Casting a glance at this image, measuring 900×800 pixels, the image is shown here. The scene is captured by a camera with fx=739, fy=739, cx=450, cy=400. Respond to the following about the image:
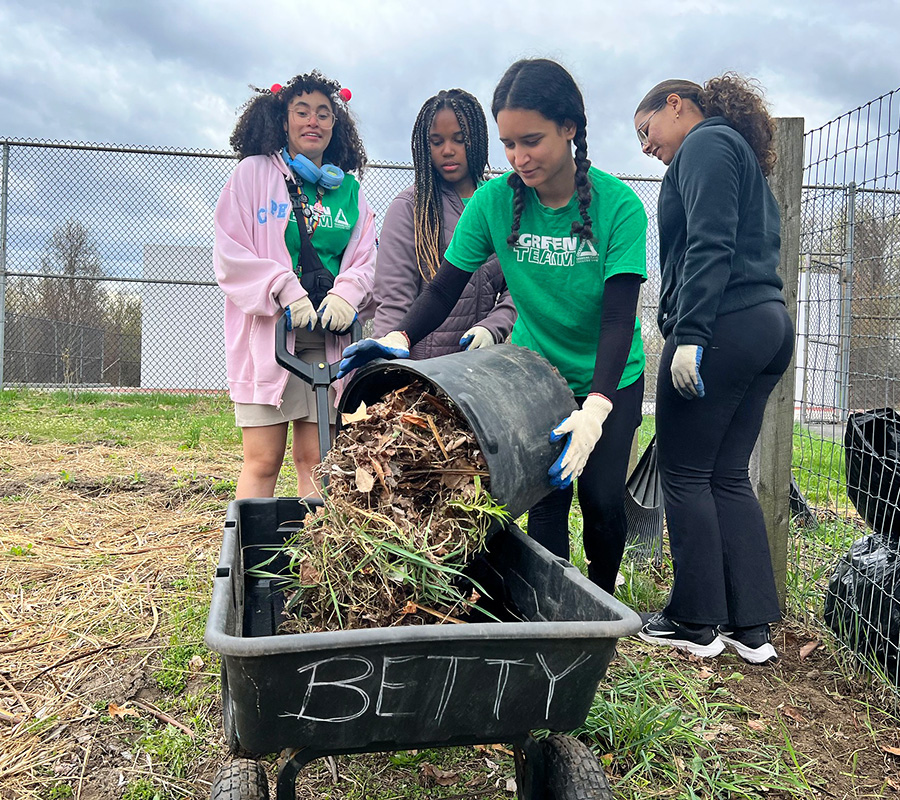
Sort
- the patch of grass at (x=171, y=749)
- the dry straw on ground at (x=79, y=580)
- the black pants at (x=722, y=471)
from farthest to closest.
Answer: the black pants at (x=722, y=471) < the dry straw on ground at (x=79, y=580) < the patch of grass at (x=171, y=749)

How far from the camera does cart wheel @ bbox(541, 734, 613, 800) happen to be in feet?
4.50

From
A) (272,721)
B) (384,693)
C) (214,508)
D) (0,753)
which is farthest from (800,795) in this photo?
(214,508)

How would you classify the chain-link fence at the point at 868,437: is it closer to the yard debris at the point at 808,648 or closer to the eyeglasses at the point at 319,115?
the yard debris at the point at 808,648

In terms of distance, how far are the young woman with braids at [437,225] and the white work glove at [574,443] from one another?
91 cm

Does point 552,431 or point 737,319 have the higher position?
point 737,319

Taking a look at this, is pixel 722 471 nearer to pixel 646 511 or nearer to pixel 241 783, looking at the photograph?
pixel 646 511

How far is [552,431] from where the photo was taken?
1.83 meters

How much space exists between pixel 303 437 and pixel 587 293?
4.37 feet

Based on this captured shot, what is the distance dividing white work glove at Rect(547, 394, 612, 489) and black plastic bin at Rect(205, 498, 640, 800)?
414 mm

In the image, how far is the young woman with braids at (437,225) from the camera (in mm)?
2703

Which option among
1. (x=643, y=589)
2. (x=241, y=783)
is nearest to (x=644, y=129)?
(x=643, y=589)

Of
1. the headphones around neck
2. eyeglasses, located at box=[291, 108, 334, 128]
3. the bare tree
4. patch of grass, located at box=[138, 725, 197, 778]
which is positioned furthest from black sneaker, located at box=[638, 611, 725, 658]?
the bare tree

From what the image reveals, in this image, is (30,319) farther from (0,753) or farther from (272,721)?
(272,721)

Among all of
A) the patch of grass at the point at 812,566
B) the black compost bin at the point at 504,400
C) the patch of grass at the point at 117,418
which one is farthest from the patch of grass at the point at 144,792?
the patch of grass at the point at 117,418
